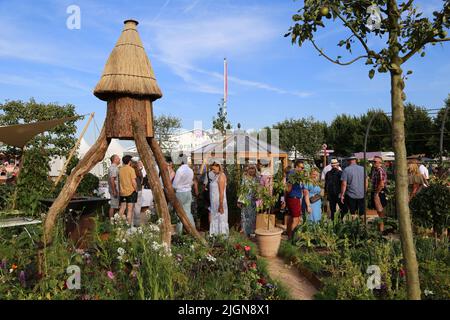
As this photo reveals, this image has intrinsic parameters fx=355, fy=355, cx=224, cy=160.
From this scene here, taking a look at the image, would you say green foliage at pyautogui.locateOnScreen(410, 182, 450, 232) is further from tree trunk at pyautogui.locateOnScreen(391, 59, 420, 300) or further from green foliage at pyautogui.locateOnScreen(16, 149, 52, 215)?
green foliage at pyautogui.locateOnScreen(16, 149, 52, 215)

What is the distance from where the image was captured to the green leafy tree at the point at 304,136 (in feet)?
136

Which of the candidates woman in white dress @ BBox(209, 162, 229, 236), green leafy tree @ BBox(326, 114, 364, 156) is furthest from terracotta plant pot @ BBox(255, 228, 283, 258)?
green leafy tree @ BBox(326, 114, 364, 156)

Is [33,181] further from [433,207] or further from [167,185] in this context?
[433,207]

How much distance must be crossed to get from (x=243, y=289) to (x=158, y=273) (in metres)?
1.01

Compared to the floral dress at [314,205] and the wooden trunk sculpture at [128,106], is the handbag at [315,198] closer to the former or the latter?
the floral dress at [314,205]

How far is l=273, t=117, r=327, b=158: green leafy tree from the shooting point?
136ft

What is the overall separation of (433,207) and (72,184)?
18.8 ft

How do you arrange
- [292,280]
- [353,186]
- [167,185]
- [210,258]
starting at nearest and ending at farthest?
[210,258] < [292,280] < [167,185] < [353,186]

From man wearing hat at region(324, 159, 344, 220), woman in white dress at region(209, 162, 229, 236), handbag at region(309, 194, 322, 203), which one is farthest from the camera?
man wearing hat at region(324, 159, 344, 220)

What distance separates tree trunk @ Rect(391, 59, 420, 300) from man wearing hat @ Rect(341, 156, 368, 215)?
4.74 meters

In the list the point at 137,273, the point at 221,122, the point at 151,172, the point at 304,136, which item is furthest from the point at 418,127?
the point at 137,273

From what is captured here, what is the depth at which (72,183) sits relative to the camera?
461 cm
